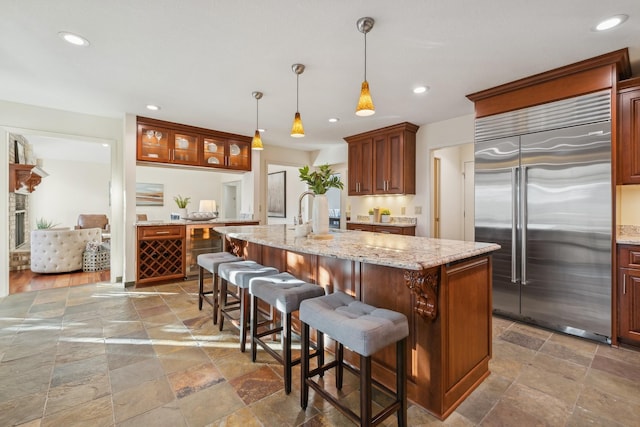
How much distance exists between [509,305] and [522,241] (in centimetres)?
69

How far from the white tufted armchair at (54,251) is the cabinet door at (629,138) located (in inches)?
292

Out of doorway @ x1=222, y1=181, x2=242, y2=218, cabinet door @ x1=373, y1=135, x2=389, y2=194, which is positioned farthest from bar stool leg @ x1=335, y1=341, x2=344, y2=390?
doorway @ x1=222, y1=181, x2=242, y2=218

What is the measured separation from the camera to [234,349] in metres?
2.34

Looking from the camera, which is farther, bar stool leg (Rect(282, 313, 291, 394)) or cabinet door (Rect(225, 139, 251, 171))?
cabinet door (Rect(225, 139, 251, 171))

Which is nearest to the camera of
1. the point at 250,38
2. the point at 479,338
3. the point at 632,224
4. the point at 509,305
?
the point at 479,338

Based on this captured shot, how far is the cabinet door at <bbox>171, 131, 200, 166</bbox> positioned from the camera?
179 inches

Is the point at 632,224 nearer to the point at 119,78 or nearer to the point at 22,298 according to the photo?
the point at 119,78

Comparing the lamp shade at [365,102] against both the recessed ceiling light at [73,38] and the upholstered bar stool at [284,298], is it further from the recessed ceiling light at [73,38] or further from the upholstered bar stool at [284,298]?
the recessed ceiling light at [73,38]

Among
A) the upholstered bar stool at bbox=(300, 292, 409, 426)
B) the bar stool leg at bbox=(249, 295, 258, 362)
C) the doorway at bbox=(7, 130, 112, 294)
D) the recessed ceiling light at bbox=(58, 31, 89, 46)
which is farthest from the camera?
the doorway at bbox=(7, 130, 112, 294)

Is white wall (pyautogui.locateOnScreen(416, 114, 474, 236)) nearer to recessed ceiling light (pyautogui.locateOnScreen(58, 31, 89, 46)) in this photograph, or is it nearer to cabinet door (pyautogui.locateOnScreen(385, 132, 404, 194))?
cabinet door (pyautogui.locateOnScreen(385, 132, 404, 194))

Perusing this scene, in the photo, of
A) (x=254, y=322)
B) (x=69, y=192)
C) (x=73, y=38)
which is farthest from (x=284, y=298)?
(x=69, y=192)

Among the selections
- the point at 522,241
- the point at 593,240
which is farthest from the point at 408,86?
the point at 593,240

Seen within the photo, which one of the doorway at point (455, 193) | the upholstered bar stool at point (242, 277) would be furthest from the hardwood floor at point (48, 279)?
the doorway at point (455, 193)

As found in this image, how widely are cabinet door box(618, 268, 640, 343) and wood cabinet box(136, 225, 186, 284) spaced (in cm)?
506
